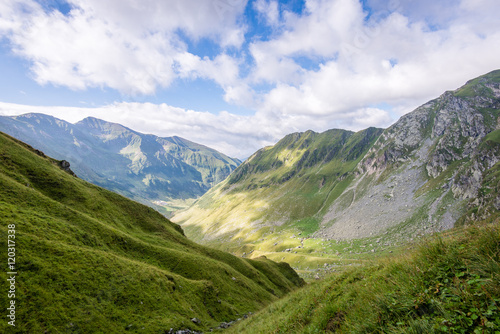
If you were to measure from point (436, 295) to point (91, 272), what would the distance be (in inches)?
1352

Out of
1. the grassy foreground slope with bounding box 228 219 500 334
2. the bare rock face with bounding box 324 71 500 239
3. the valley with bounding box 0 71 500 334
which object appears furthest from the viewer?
the bare rock face with bounding box 324 71 500 239

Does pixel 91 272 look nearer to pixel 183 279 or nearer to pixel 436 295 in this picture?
pixel 183 279

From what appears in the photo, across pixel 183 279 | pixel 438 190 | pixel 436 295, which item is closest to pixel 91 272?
pixel 183 279

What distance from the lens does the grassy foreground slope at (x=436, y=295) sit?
14.8 ft

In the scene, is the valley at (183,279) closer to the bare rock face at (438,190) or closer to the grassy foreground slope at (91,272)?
the grassy foreground slope at (91,272)

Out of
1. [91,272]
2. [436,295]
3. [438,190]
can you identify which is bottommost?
[91,272]

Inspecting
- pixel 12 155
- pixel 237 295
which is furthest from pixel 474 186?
pixel 12 155

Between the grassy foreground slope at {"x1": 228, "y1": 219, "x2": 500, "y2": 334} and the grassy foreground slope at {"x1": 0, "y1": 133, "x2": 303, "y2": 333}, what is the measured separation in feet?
84.4

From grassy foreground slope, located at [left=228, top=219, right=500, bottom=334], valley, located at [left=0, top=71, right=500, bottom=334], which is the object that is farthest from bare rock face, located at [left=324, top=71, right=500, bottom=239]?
grassy foreground slope, located at [left=228, top=219, right=500, bottom=334]

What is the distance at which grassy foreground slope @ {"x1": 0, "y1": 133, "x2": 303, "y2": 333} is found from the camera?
71.7 feet

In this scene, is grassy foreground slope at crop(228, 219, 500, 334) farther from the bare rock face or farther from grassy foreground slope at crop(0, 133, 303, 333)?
the bare rock face

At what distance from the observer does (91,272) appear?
2731 centimetres

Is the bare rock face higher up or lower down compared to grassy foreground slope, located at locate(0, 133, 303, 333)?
higher up

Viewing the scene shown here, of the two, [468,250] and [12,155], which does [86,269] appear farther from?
[12,155]
